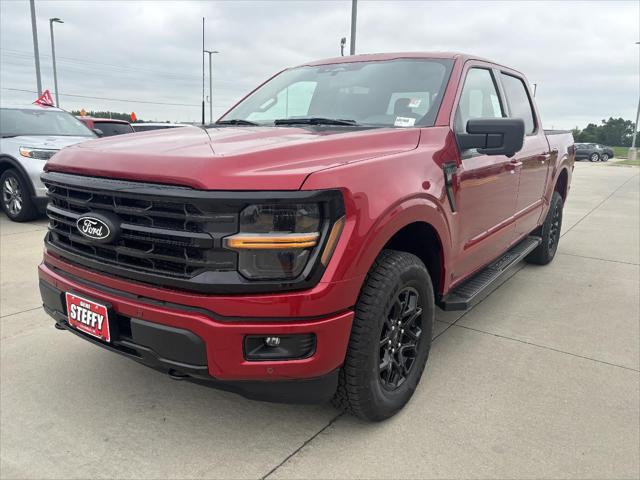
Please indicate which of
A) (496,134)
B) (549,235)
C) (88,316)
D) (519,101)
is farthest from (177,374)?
(549,235)

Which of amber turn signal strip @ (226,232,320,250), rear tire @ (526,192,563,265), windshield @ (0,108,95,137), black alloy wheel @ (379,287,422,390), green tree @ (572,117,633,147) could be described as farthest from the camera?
green tree @ (572,117,633,147)

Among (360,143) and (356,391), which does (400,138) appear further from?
(356,391)

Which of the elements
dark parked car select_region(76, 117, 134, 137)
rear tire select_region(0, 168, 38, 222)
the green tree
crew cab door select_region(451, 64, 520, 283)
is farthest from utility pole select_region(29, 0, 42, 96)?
the green tree

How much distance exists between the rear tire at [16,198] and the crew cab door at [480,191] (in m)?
6.15

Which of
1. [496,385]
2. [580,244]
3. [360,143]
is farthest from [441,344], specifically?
[580,244]

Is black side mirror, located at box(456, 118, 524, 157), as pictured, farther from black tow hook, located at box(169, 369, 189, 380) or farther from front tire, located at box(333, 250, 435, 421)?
black tow hook, located at box(169, 369, 189, 380)

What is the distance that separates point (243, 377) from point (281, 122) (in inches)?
67.7

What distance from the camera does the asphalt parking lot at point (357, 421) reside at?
7.18ft

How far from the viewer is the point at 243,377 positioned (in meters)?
2.01

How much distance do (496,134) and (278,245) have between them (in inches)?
59.5

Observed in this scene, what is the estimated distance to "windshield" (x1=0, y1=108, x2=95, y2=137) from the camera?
766cm

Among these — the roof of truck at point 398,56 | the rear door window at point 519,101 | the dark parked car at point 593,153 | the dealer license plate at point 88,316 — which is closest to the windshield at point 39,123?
the roof of truck at point 398,56

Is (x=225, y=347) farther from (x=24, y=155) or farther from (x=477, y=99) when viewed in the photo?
(x=24, y=155)

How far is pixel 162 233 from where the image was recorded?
1.98 m
